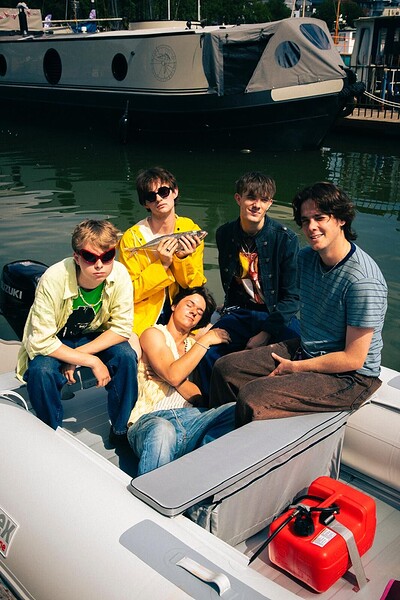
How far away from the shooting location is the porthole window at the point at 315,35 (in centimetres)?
1309

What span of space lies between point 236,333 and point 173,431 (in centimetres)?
82

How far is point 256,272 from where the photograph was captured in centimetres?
364

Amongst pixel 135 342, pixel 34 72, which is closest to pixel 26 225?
pixel 135 342

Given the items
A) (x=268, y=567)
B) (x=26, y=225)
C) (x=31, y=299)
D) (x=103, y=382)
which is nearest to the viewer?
(x=268, y=567)

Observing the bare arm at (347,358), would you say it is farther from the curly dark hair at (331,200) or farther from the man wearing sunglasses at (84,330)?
the man wearing sunglasses at (84,330)

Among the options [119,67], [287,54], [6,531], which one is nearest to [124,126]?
[119,67]

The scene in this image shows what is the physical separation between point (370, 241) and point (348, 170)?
16.8ft

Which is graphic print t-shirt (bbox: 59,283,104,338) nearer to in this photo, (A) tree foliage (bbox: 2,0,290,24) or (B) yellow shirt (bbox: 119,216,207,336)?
(B) yellow shirt (bbox: 119,216,207,336)

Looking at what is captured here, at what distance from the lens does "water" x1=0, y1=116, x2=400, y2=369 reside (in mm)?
8227

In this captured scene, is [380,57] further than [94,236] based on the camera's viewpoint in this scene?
Yes

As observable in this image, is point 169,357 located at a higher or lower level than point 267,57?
lower

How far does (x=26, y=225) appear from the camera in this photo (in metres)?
9.12

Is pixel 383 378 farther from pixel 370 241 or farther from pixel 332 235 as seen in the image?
pixel 370 241

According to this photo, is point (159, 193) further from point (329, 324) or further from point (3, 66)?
point (3, 66)
